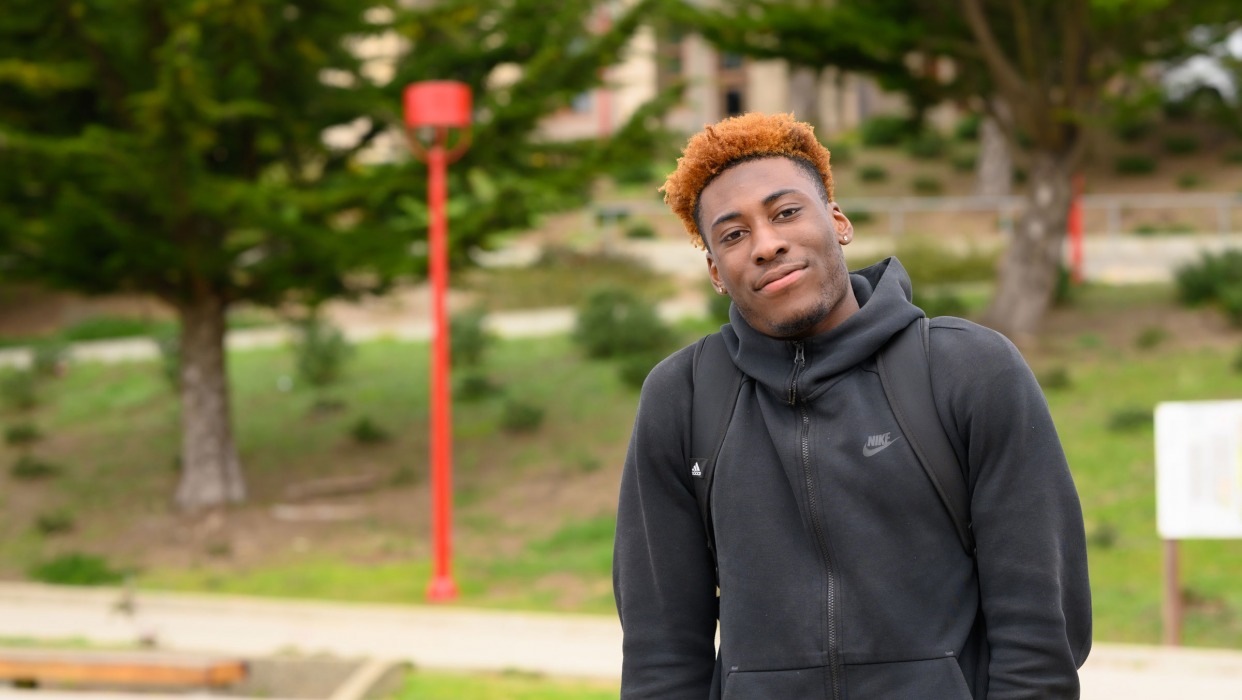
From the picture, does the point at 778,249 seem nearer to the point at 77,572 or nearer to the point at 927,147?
the point at 77,572

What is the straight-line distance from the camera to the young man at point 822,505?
2135 mm

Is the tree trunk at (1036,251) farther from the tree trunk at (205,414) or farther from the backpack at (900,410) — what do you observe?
the backpack at (900,410)

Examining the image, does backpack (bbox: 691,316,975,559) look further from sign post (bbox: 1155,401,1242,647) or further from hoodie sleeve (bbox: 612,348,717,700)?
sign post (bbox: 1155,401,1242,647)

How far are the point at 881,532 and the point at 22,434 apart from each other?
54.4ft

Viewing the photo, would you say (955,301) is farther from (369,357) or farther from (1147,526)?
(369,357)

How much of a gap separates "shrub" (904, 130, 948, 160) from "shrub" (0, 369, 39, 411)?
881 inches

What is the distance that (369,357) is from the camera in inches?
763

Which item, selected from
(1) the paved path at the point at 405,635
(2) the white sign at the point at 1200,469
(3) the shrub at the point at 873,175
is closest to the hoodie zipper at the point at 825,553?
(1) the paved path at the point at 405,635

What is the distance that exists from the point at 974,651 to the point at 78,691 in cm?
609

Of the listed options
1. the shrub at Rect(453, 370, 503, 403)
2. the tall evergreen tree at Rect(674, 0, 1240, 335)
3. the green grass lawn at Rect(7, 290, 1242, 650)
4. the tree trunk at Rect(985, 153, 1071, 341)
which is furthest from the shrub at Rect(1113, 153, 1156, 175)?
the shrub at Rect(453, 370, 503, 403)

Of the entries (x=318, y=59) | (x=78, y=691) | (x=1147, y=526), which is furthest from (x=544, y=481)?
(x=78, y=691)

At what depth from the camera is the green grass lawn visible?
10.8 meters

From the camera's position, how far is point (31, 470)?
1577 cm

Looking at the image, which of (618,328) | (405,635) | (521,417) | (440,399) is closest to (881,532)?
(405,635)
